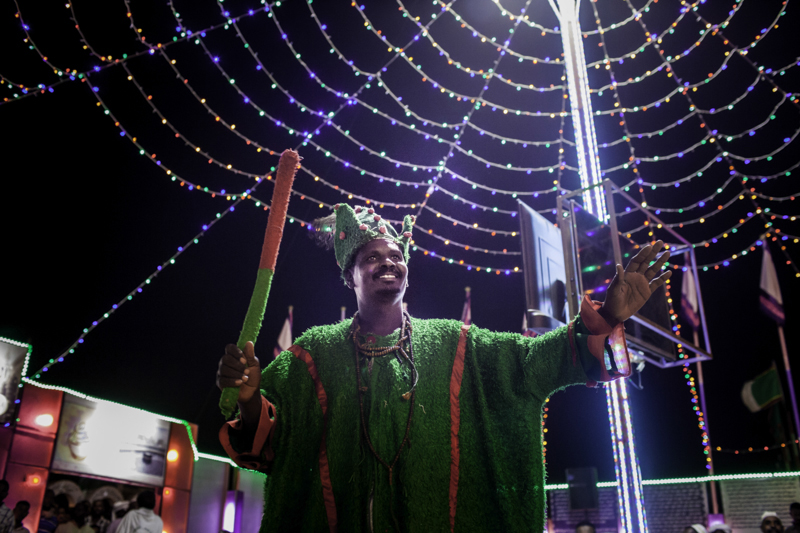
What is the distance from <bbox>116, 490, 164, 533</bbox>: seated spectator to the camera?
6465 mm

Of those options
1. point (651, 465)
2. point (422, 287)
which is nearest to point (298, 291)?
point (422, 287)

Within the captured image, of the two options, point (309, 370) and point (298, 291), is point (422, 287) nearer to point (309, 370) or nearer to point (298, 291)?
point (298, 291)

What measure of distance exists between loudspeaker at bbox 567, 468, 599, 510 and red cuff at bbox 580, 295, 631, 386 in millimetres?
9132

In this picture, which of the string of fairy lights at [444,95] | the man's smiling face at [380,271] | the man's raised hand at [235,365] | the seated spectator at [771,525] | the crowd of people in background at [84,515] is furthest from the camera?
the seated spectator at [771,525]

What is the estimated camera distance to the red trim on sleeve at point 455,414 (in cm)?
212

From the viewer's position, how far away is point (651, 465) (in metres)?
12.2

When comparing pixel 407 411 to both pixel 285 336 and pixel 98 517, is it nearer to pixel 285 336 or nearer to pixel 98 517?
pixel 285 336

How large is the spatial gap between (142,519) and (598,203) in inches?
225

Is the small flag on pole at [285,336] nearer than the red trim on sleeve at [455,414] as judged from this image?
No

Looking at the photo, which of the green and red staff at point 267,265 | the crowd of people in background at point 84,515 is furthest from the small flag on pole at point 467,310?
the green and red staff at point 267,265

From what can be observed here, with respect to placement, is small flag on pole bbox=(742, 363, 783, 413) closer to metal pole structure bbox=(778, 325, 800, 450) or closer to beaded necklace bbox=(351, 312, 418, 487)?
metal pole structure bbox=(778, 325, 800, 450)

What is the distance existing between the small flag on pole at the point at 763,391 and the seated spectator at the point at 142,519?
1056cm

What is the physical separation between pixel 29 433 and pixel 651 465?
11376 mm

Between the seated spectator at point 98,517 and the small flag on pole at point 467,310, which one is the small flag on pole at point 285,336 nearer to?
the small flag on pole at point 467,310
